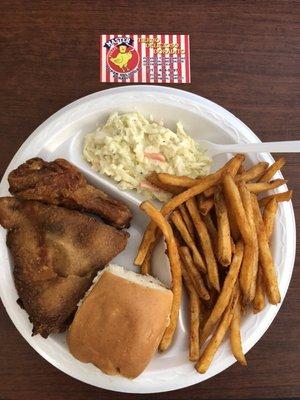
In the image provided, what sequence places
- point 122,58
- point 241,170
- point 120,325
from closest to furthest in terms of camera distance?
point 120,325
point 241,170
point 122,58

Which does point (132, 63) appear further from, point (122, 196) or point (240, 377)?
point (240, 377)

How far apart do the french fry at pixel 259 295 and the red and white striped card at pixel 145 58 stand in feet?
3.12

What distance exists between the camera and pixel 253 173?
1.80 m

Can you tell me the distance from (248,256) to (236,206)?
0.66 feet

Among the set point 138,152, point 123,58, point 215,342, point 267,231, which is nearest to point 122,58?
point 123,58

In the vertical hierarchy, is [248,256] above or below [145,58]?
below

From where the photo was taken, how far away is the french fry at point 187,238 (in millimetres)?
1754

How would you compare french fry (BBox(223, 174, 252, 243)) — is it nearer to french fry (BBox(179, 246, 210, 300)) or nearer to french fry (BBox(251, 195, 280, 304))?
french fry (BBox(251, 195, 280, 304))

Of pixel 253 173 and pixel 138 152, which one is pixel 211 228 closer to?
pixel 253 173

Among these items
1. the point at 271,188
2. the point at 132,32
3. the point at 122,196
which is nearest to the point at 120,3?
the point at 132,32

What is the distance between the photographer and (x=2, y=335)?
1.87m

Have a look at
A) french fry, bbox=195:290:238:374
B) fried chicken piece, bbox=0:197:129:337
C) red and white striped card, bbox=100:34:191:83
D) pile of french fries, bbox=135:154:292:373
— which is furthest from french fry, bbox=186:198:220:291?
red and white striped card, bbox=100:34:191:83

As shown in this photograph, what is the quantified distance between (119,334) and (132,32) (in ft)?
4.56

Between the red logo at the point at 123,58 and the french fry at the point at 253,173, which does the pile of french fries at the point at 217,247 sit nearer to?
the french fry at the point at 253,173
